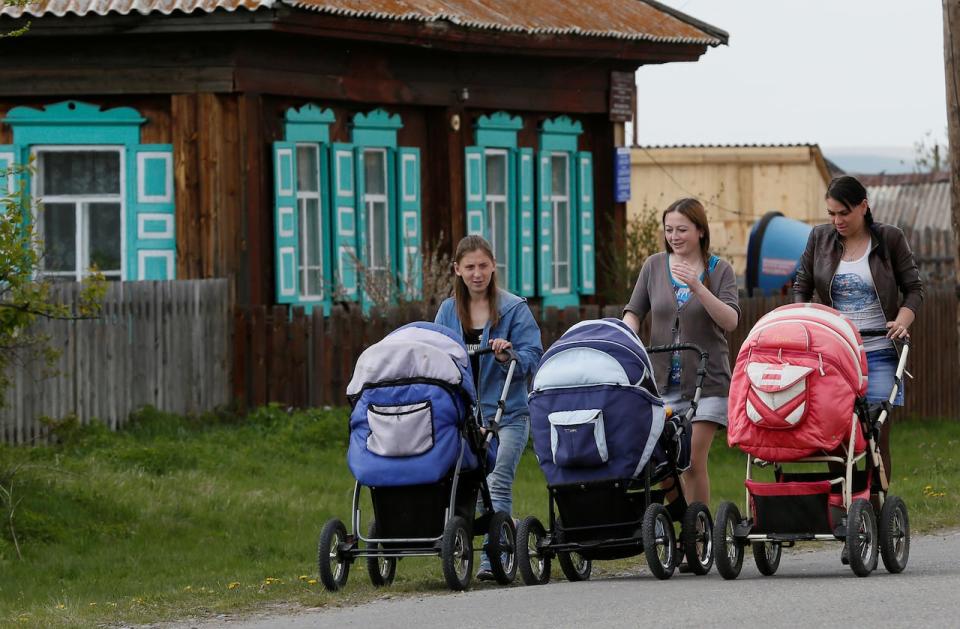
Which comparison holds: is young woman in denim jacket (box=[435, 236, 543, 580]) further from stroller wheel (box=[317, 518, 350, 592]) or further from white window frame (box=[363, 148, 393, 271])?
white window frame (box=[363, 148, 393, 271])

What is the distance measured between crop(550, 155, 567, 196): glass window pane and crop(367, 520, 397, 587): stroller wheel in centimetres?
Answer: 1522

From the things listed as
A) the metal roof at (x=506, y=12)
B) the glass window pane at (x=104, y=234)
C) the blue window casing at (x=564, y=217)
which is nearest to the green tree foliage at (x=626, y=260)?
the blue window casing at (x=564, y=217)

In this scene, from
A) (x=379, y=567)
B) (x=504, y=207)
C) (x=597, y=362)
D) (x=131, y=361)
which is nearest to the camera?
(x=597, y=362)

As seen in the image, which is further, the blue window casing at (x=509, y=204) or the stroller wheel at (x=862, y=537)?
the blue window casing at (x=509, y=204)

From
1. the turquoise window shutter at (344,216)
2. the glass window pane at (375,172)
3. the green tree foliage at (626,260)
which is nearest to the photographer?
the turquoise window shutter at (344,216)

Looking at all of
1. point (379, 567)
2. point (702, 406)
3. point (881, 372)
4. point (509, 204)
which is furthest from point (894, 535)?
point (509, 204)

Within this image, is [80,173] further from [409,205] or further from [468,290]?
[468,290]

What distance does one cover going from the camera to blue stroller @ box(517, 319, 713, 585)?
32.3 feet

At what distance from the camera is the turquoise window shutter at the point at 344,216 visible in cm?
2200

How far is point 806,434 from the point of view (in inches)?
384

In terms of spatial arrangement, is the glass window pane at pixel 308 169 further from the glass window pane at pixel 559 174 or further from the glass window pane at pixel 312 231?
the glass window pane at pixel 559 174

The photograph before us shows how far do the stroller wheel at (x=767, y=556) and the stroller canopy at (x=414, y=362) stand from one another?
164 centimetres

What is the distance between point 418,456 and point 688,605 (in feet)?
5.81

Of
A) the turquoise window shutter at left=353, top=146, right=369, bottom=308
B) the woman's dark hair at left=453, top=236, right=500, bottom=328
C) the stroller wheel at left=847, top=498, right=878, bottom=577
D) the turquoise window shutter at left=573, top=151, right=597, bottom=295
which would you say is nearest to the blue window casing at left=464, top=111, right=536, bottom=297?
the turquoise window shutter at left=573, top=151, right=597, bottom=295
